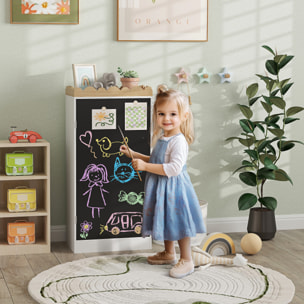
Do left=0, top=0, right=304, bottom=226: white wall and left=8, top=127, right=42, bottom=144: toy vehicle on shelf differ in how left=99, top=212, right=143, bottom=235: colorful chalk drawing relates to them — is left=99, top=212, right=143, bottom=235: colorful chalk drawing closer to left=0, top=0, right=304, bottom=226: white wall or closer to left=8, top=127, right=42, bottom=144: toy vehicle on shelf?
left=0, top=0, right=304, bottom=226: white wall

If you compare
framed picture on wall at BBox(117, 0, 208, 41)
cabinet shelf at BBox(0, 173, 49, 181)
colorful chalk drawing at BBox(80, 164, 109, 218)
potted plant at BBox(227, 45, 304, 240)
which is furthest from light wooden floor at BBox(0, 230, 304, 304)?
framed picture on wall at BBox(117, 0, 208, 41)

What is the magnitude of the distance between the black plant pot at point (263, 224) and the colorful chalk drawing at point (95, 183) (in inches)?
41.0

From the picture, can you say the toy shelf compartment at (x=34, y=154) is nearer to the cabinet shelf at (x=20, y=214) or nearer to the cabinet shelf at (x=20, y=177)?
the cabinet shelf at (x=20, y=177)

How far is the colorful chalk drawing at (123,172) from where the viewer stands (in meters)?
3.75

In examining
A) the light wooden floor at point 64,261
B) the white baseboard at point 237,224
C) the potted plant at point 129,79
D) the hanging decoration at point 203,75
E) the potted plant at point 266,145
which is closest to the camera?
the light wooden floor at point 64,261

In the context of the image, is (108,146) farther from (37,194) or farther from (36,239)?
(36,239)

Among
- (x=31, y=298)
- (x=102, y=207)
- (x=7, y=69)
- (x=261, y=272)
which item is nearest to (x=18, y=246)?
(x=102, y=207)

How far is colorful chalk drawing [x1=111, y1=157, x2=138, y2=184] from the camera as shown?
3.75m

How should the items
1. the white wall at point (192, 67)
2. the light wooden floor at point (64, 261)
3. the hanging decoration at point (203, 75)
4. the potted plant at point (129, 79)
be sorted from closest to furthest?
1. the light wooden floor at point (64, 261)
2. the potted plant at point (129, 79)
3. the white wall at point (192, 67)
4. the hanging decoration at point (203, 75)

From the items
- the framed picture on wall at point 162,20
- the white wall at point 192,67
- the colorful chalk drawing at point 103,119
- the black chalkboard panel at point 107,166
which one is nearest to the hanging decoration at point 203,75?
the white wall at point 192,67

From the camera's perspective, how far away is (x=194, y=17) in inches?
160

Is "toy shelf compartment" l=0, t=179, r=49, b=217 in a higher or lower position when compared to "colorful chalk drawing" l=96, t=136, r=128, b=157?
lower

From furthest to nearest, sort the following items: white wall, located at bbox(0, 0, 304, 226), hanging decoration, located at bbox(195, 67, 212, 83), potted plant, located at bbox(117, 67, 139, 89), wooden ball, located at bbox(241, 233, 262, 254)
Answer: hanging decoration, located at bbox(195, 67, 212, 83) < white wall, located at bbox(0, 0, 304, 226) < potted plant, located at bbox(117, 67, 139, 89) < wooden ball, located at bbox(241, 233, 262, 254)

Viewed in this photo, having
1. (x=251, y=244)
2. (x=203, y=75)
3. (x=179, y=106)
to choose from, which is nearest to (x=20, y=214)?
(x=179, y=106)
